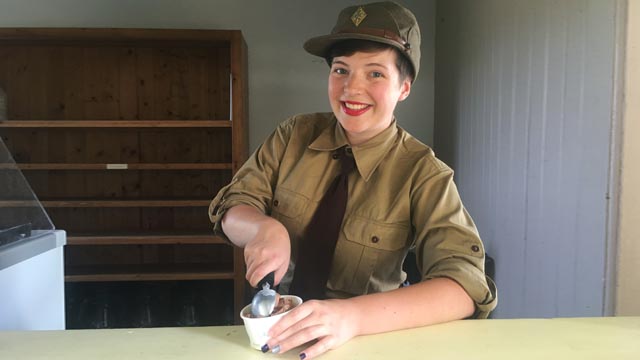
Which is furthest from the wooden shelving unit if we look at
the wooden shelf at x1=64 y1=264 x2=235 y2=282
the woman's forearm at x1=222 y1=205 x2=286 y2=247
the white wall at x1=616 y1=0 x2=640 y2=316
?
the white wall at x1=616 y1=0 x2=640 y2=316

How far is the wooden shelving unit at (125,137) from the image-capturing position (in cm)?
317

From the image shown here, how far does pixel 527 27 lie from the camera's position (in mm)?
1873

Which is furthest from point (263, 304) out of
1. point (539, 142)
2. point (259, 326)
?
point (539, 142)

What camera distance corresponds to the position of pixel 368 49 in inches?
38.6

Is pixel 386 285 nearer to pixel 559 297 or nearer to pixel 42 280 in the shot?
pixel 559 297

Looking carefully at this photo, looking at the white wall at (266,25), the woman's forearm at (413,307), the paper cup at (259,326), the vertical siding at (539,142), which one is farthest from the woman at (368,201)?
the white wall at (266,25)

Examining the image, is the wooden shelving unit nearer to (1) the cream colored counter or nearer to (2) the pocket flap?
(2) the pocket flap

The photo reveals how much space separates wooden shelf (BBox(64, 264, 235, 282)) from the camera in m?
2.91

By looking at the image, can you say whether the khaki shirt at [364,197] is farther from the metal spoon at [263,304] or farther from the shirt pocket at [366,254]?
the metal spoon at [263,304]

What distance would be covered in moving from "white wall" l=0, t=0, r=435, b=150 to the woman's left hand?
8.98 feet

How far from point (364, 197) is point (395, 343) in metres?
0.45

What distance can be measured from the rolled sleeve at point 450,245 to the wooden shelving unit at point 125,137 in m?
2.26

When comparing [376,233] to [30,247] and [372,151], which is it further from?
[30,247]

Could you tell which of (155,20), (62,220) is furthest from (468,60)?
(62,220)
